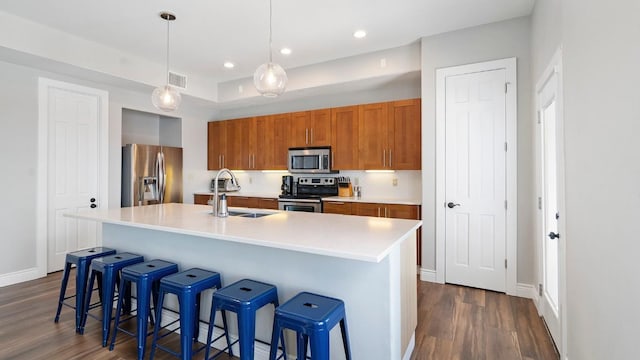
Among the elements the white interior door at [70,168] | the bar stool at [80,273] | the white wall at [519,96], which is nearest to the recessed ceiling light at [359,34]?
the white wall at [519,96]

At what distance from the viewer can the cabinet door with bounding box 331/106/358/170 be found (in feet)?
15.4

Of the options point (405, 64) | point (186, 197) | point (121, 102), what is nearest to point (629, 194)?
point (405, 64)

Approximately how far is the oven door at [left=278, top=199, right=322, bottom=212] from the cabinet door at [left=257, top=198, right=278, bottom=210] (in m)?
0.16

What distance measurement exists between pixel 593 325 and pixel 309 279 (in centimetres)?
149

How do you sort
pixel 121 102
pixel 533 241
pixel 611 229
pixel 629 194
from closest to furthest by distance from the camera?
pixel 629 194 → pixel 611 229 → pixel 533 241 → pixel 121 102

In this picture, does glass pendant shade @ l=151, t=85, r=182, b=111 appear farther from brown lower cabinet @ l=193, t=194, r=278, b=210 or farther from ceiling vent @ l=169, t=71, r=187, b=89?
brown lower cabinet @ l=193, t=194, r=278, b=210

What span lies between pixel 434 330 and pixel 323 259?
4.42 ft

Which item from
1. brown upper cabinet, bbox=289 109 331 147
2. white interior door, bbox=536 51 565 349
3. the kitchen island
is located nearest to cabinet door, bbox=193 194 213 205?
brown upper cabinet, bbox=289 109 331 147

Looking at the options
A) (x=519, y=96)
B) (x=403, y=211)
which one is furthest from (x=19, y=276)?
(x=519, y=96)

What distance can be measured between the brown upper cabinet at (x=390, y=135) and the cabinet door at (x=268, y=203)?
5.14ft

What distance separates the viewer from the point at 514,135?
3375 millimetres

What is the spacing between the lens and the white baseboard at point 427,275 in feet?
12.4

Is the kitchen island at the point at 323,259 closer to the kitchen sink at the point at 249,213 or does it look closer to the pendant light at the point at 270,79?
the kitchen sink at the point at 249,213

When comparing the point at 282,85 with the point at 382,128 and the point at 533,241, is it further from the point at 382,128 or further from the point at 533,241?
the point at 533,241
